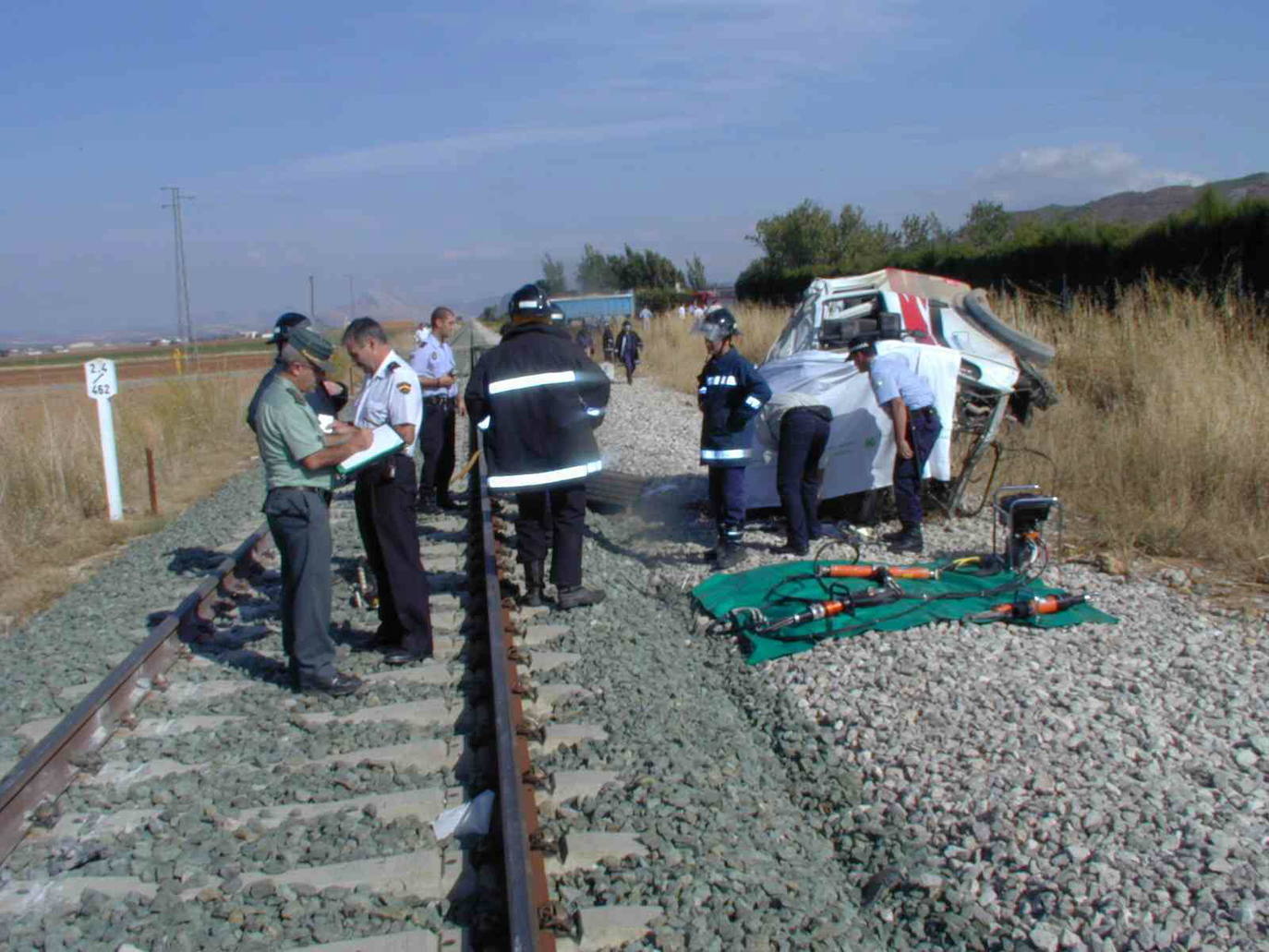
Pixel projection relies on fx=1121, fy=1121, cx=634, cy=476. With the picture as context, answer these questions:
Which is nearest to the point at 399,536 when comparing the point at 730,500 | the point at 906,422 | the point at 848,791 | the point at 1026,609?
the point at 730,500

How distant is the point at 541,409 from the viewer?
6.95 metres

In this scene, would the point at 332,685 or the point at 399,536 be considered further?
the point at 399,536

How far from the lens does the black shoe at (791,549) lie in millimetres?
8289

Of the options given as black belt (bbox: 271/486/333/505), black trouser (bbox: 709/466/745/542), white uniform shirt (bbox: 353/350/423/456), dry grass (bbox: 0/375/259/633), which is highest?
white uniform shirt (bbox: 353/350/423/456)

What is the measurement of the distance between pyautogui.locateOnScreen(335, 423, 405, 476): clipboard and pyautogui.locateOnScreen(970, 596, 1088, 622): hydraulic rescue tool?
3415 millimetres

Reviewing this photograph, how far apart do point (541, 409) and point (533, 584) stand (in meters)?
1.23

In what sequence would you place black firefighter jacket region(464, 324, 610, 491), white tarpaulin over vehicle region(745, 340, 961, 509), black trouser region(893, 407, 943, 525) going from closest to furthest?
black firefighter jacket region(464, 324, 610, 491), black trouser region(893, 407, 943, 525), white tarpaulin over vehicle region(745, 340, 961, 509)

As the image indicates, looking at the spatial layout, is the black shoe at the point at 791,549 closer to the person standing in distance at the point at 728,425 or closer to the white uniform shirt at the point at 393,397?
the person standing in distance at the point at 728,425

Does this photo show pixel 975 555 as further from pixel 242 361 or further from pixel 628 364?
pixel 242 361

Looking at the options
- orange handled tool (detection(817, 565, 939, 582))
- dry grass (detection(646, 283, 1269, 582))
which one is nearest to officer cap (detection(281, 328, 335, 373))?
orange handled tool (detection(817, 565, 939, 582))

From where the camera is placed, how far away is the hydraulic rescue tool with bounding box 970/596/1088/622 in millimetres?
6461

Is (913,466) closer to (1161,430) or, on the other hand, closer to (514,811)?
(1161,430)

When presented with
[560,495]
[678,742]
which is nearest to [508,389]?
[560,495]

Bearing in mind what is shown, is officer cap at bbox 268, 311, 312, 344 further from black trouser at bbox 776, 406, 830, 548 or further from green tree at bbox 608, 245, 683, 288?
green tree at bbox 608, 245, 683, 288
